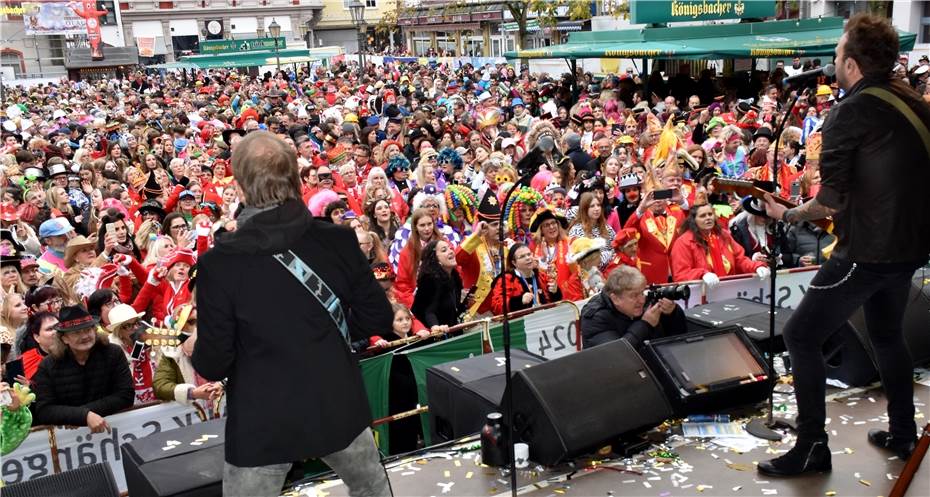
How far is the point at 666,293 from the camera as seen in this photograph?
18.0ft

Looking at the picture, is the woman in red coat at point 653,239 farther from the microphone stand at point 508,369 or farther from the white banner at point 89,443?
the white banner at point 89,443

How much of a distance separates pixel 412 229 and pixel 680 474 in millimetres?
4004

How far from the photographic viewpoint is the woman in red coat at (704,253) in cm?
740

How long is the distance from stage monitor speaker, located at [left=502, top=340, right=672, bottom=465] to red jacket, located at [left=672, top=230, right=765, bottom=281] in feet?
9.29

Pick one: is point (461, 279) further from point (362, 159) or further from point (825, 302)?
point (362, 159)

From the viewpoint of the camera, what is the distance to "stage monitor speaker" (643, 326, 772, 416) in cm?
489

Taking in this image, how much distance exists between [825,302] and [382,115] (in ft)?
63.2

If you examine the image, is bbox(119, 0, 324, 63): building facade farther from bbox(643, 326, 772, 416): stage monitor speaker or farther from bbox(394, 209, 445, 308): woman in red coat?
bbox(643, 326, 772, 416): stage monitor speaker

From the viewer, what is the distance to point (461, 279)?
746cm

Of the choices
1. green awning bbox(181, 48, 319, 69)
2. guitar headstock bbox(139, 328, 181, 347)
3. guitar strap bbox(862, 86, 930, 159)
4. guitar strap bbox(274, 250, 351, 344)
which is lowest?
guitar headstock bbox(139, 328, 181, 347)

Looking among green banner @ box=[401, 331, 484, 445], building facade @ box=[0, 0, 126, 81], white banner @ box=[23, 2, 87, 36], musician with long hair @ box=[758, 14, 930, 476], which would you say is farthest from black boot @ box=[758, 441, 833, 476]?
white banner @ box=[23, 2, 87, 36]

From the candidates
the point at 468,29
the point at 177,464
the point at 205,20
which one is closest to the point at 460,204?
the point at 177,464

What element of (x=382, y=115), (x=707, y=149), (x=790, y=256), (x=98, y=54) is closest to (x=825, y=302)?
(x=790, y=256)

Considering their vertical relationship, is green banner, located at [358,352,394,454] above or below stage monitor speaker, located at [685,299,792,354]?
below
